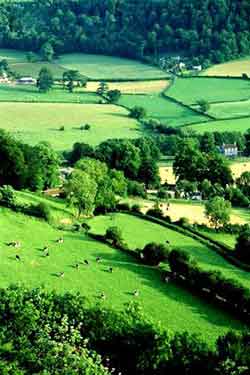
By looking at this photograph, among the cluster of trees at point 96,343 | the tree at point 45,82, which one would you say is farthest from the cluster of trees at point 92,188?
the tree at point 45,82

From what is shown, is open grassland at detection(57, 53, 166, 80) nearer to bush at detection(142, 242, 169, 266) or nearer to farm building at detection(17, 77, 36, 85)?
farm building at detection(17, 77, 36, 85)

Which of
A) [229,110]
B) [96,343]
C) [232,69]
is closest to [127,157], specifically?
[229,110]

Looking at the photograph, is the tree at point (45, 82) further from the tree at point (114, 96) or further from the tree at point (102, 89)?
the tree at point (114, 96)

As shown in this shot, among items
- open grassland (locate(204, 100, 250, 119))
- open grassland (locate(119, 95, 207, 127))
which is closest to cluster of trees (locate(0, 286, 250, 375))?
open grassland (locate(119, 95, 207, 127))

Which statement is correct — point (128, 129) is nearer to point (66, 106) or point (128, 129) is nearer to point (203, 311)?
point (66, 106)

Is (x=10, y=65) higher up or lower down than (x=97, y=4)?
lower down

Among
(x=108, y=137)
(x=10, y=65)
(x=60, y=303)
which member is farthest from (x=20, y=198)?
(x=10, y=65)
